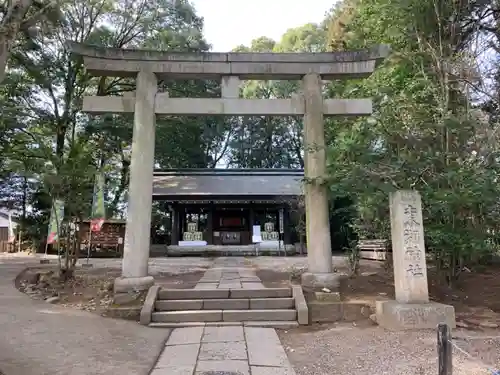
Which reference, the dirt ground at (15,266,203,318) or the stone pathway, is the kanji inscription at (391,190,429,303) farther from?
the dirt ground at (15,266,203,318)

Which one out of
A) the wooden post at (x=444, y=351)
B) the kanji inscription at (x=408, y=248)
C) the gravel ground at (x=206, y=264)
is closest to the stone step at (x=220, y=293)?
the kanji inscription at (x=408, y=248)

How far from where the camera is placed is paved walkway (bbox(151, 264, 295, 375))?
4.26 meters

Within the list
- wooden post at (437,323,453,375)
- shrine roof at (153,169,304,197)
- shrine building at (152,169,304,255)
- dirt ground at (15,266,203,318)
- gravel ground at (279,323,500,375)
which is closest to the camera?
wooden post at (437,323,453,375)

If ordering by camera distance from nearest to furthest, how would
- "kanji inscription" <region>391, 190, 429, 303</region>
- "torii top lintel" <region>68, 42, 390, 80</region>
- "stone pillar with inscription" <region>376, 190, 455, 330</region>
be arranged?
"stone pillar with inscription" <region>376, 190, 455, 330</region> → "kanji inscription" <region>391, 190, 429, 303</region> → "torii top lintel" <region>68, 42, 390, 80</region>

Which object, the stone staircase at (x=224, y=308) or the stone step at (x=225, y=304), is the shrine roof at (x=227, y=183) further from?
the stone step at (x=225, y=304)

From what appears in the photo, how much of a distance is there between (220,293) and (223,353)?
8.30ft

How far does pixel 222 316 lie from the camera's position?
675 centimetres

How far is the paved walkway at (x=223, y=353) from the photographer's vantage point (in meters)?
4.26

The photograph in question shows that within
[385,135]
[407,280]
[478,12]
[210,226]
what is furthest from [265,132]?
[407,280]

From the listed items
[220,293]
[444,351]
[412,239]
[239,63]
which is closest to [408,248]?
[412,239]

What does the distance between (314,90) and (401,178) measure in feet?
8.87

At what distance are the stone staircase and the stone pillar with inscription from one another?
64.2 inches

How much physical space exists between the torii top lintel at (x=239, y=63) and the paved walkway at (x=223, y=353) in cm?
509

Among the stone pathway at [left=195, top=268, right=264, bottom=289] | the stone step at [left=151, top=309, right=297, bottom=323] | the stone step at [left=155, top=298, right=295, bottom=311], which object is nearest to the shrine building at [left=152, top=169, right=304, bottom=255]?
the stone pathway at [left=195, top=268, right=264, bottom=289]
